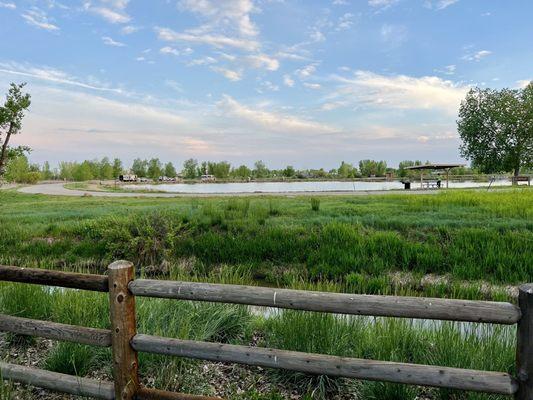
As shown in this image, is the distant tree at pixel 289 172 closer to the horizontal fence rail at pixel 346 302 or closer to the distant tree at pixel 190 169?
the distant tree at pixel 190 169

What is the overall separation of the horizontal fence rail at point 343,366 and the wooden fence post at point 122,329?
0.35 ft

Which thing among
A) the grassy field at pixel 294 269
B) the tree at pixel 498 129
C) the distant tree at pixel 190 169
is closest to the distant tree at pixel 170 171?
the distant tree at pixel 190 169

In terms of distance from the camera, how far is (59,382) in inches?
141

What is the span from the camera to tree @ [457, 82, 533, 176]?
43.1 meters

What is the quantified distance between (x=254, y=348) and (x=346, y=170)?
94.0 meters

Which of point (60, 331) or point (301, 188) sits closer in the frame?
point (60, 331)

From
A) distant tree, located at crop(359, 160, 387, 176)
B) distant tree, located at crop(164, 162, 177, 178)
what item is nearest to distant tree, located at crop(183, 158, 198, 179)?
distant tree, located at crop(164, 162, 177, 178)

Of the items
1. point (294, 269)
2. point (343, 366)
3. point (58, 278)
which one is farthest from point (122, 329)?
point (294, 269)

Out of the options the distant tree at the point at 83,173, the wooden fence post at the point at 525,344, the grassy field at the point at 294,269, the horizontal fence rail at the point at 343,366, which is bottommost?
the grassy field at the point at 294,269

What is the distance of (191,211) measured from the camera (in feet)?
49.0

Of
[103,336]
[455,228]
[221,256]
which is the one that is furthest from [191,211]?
[103,336]

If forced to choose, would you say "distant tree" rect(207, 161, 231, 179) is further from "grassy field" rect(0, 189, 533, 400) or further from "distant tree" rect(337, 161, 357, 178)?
"grassy field" rect(0, 189, 533, 400)

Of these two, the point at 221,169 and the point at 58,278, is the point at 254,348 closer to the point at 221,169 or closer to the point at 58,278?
the point at 58,278

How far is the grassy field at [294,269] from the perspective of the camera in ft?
13.7
